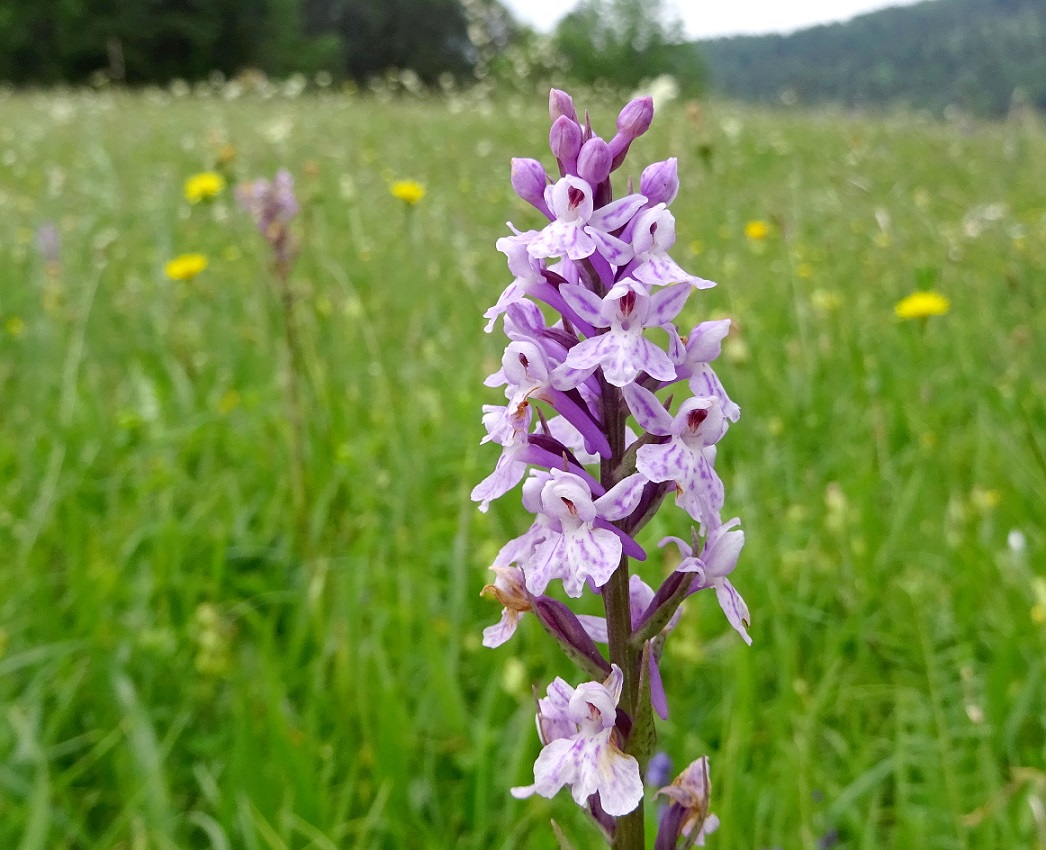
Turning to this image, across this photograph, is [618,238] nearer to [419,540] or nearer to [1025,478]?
[419,540]

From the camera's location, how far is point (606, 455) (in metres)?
0.86

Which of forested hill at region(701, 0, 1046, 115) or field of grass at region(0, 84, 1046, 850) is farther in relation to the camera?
forested hill at region(701, 0, 1046, 115)

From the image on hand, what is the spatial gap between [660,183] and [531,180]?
0.45 ft

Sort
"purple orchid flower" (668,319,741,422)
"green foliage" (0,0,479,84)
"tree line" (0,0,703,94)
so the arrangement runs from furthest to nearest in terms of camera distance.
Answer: "green foliage" (0,0,479,84)
"tree line" (0,0,703,94)
"purple orchid flower" (668,319,741,422)

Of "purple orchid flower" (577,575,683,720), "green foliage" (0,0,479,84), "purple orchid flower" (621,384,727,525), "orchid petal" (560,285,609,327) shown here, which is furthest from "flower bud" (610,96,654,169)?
"green foliage" (0,0,479,84)

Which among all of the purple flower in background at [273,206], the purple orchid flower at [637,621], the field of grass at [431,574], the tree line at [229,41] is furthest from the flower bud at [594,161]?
the tree line at [229,41]

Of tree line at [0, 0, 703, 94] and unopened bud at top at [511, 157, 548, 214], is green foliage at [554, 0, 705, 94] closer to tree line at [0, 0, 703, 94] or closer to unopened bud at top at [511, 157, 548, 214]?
tree line at [0, 0, 703, 94]

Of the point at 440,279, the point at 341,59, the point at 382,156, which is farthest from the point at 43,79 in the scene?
the point at 440,279

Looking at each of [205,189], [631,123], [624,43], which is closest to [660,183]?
[631,123]

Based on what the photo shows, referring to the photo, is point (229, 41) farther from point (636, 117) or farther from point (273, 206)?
point (636, 117)

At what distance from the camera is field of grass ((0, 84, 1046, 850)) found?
164 cm

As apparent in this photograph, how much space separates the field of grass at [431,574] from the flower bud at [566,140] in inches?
31.6

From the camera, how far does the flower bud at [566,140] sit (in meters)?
0.87

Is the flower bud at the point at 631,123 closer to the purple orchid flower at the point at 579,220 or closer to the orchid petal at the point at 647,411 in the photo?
the purple orchid flower at the point at 579,220
